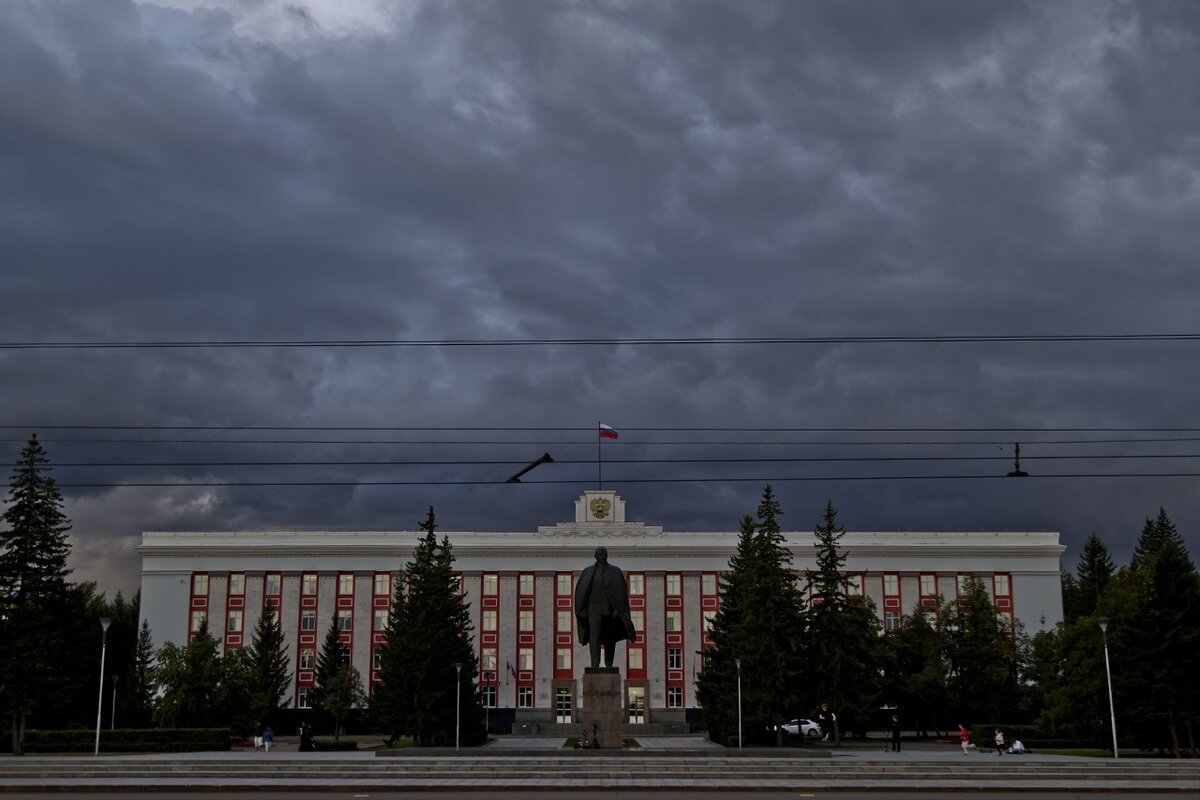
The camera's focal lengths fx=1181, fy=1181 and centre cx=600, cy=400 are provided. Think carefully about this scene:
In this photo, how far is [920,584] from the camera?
98062mm

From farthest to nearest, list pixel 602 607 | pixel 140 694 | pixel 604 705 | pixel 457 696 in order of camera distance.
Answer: pixel 140 694
pixel 457 696
pixel 602 607
pixel 604 705

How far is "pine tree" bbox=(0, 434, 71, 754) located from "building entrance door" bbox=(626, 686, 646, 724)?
49.8 meters

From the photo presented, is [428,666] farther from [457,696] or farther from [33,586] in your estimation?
[33,586]

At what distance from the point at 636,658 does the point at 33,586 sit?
5377cm

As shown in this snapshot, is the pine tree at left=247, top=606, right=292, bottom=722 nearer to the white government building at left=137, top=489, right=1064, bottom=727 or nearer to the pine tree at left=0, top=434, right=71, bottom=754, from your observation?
the white government building at left=137, top=489, right=1064, bottom=727

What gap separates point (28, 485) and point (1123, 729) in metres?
47.1

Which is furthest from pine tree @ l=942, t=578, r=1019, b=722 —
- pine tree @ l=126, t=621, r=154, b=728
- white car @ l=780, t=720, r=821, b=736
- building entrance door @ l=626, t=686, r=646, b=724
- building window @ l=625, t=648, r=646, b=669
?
pine tree @ l=126, t=621, r=154, b=728

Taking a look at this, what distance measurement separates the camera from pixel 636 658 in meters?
95.7

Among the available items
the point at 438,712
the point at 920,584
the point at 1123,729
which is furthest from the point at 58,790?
the point at 920,584

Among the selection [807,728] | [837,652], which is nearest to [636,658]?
[807,728]

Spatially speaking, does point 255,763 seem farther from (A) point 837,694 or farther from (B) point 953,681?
(B) point 953,681

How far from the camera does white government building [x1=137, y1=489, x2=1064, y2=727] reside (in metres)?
96.2

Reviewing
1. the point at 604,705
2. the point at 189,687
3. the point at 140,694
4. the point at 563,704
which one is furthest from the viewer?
the point at 563,704

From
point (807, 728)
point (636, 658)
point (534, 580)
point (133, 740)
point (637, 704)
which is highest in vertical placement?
point (534, 580)
